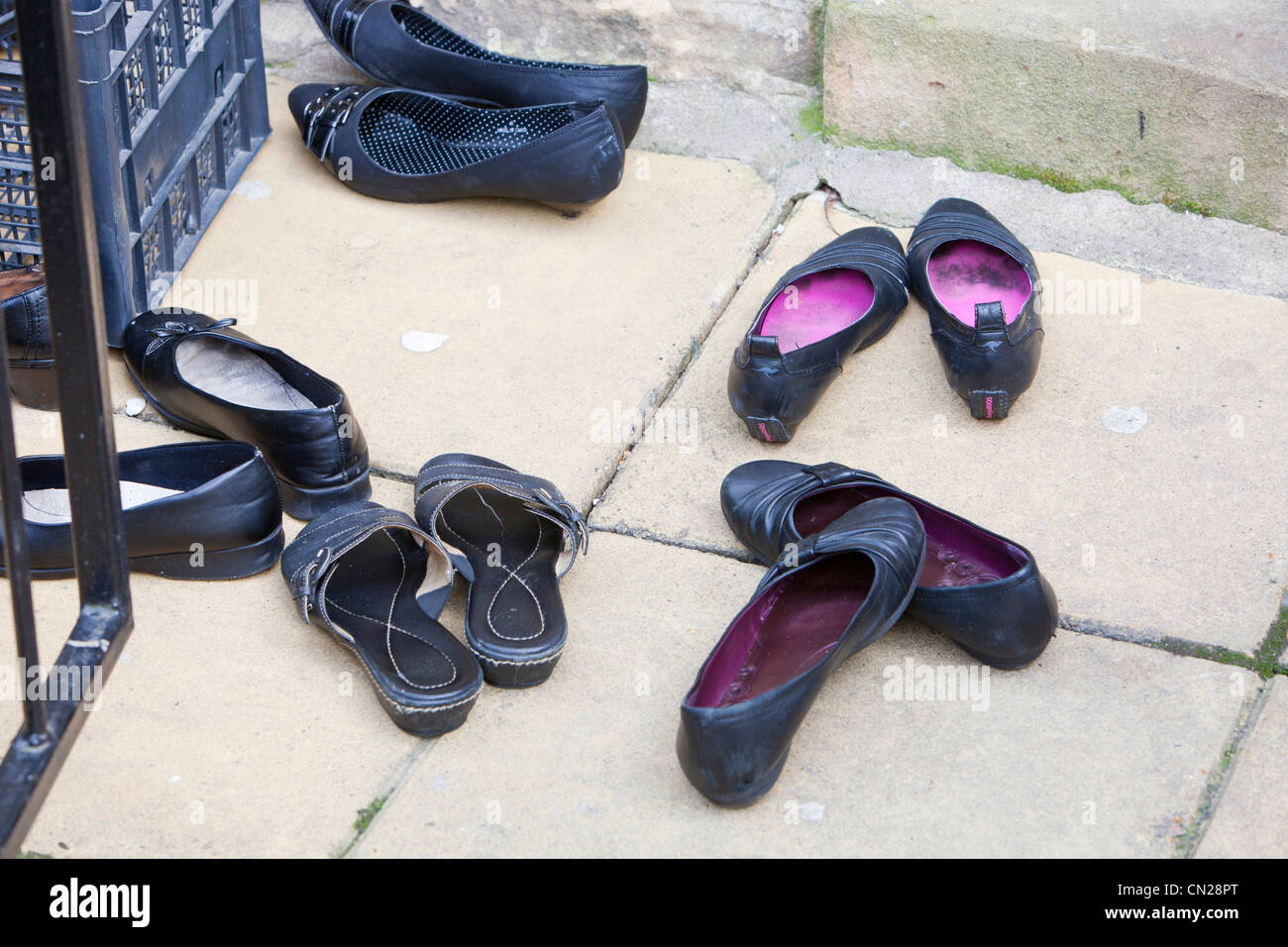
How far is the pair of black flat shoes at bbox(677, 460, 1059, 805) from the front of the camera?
156cm

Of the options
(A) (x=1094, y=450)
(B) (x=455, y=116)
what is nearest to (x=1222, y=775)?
(A) (x=1094, y=450)

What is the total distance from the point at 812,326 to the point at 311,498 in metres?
1.03

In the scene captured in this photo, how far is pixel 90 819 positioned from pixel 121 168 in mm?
1225

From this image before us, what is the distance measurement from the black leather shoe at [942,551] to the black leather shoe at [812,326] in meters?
0.13

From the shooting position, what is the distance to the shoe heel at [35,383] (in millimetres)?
2211

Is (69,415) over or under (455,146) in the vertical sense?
over

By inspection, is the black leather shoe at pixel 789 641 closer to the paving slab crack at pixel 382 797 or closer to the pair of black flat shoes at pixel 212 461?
the paving slab crack at pixel 382 797

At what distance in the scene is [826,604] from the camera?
1836 mm

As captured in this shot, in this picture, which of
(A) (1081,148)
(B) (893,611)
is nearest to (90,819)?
(B) (893,611)

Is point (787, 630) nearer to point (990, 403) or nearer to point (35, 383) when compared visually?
point (990, 403)

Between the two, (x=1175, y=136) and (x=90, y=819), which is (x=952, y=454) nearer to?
(x=1175, y=136)

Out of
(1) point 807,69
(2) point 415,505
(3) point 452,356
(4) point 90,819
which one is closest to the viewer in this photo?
(4) point 90,819

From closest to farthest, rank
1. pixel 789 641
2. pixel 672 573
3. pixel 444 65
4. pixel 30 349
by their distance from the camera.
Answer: pixel 789 641
pixel 672 573
pixel 30 349
pixel 444 65

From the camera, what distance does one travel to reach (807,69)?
3.05 m
